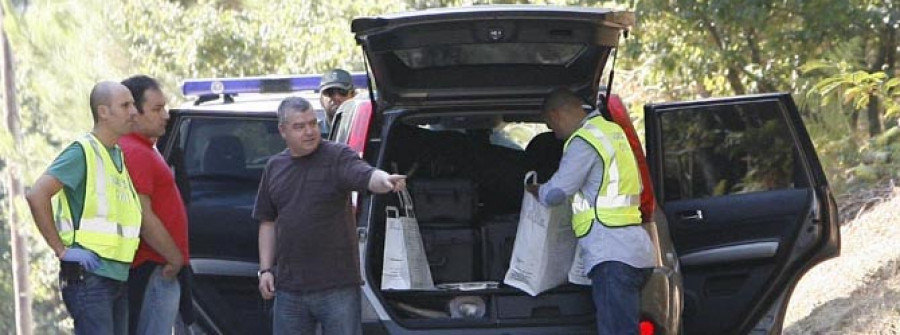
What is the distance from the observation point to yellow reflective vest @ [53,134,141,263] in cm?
648

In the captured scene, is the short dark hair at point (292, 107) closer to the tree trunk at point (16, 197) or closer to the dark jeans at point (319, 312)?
the dark jeans at point (319, 312)

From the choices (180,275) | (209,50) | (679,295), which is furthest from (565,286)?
(209,50)

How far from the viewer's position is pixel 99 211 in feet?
21.3

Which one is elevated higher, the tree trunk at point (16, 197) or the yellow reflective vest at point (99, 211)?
the yellow reflective vest at point (99, 211)

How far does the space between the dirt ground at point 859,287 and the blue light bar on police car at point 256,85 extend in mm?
3676

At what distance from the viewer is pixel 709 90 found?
14.9 m

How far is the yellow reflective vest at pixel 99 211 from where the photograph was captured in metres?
6.48

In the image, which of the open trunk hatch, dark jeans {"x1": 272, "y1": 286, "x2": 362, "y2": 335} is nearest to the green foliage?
the open trunk hatch

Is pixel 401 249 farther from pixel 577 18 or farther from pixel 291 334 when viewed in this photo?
pixel 577 18

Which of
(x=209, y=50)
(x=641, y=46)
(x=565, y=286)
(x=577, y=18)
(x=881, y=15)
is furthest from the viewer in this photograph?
(x=209, y=50)

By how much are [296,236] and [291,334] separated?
424mm

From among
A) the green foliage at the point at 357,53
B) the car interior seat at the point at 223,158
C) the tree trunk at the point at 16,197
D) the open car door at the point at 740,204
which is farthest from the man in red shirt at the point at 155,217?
the tree trunk at the point at 16,197

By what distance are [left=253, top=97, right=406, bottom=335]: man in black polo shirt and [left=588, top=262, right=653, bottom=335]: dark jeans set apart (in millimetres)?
998

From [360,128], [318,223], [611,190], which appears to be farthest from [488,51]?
[318,223]
